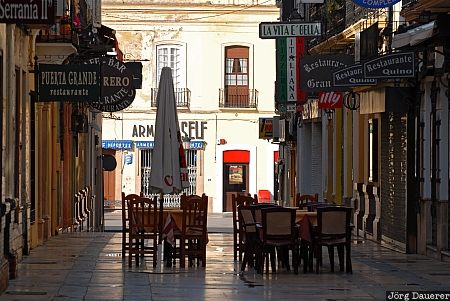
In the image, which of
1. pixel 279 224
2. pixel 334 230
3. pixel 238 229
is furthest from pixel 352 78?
pixel 279 224

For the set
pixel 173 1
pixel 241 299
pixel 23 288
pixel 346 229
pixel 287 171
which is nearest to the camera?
pixel 241 299

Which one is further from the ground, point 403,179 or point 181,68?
point 181,68

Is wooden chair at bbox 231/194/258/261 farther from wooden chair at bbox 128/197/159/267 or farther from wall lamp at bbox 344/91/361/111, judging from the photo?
wall lamp at bbox 344/91/361/111

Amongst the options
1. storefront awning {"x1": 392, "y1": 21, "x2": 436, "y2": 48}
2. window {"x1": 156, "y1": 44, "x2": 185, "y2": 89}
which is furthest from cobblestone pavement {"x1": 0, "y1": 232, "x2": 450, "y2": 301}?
window {"x1": 156, "y1": 44, "x2": 185, "y2": 89}

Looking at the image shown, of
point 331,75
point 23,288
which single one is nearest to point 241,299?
point 23,288

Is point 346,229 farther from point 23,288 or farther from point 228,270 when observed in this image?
point 23,288

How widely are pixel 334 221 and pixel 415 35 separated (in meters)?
3.48

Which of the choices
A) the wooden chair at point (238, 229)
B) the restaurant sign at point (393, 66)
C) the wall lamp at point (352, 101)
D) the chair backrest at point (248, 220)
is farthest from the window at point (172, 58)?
the chair backrest at point (248, 220)

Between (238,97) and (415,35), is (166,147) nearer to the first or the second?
(415,35)

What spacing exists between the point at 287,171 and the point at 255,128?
900 cm

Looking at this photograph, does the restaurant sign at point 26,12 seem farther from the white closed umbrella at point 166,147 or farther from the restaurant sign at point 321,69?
the restaurant sign at point 321,69

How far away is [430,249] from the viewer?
23.8 meters

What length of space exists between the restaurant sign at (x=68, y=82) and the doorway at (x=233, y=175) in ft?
106

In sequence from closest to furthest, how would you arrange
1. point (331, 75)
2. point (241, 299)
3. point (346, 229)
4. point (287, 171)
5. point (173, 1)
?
point (241, 299), point (346, 229), point (331, 75), point (287, 171), point (173, 1)
